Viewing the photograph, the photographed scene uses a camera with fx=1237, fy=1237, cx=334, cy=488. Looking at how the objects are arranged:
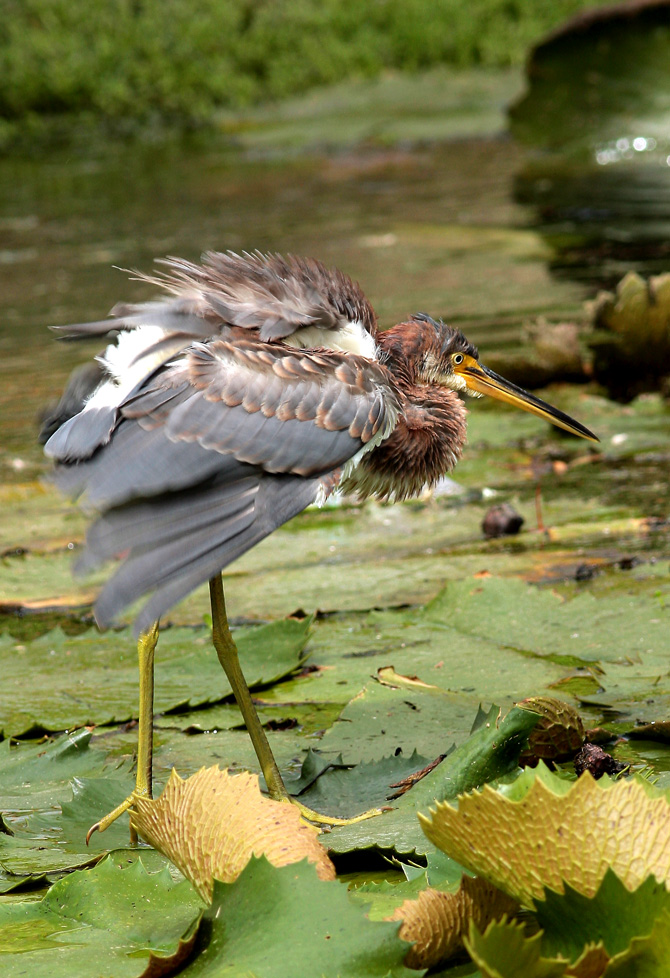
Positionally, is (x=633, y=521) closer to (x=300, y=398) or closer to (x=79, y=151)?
(x=300, y=398)

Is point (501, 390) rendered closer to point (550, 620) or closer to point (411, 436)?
point (411, 436)

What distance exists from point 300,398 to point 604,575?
1.32 meters

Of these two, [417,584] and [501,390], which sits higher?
[501,390]

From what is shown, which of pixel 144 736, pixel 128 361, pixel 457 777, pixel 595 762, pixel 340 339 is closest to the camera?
pixel 457 777

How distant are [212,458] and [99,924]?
987 millimetres

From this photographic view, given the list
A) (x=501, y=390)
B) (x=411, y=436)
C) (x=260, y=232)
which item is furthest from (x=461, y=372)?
(x=260, y=232)

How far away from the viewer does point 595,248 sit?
886 cm

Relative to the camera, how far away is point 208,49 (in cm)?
1786

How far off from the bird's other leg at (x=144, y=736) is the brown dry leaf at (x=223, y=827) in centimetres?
57

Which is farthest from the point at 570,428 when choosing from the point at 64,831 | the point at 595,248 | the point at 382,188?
the point at 382,188

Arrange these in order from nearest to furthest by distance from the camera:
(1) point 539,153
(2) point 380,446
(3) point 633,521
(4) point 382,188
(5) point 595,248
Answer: (2) point 380,446 < (3) point 633,521 < (5) point 595,248 < (4) point 382,188 < (1) point 539,153

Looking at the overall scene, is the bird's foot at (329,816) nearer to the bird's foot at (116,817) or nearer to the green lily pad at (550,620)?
the bird's foot at (116,817)

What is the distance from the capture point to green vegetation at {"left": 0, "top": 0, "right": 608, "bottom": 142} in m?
17.1

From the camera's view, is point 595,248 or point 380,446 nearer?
point 380,446
